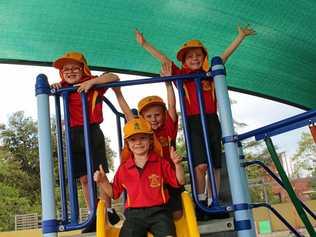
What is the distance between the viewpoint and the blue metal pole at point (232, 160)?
2.34 meters

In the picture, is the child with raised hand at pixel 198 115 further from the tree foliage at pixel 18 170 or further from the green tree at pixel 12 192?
the green tree at pixel 12 192

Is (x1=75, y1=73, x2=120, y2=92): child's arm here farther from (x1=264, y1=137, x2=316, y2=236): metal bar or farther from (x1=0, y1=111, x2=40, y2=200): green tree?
(x1=0, y1=111, x2=40, y2=200): green tree

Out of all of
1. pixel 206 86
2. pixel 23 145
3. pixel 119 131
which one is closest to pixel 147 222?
pixel 206 86

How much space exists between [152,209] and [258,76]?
3.58 meters

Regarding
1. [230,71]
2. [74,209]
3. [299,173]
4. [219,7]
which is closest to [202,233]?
[74,209]

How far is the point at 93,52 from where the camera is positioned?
193 inches

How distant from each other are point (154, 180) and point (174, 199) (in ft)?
0.66

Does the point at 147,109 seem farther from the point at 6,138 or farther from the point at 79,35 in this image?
the point at 6,138

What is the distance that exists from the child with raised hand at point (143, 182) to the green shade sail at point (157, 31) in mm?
2109

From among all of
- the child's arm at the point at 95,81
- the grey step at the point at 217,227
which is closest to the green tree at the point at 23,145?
the child's arm at the point at 95,81

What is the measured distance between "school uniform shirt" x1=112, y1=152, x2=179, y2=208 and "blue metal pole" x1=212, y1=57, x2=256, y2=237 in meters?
0.33

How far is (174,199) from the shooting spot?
2523 mm

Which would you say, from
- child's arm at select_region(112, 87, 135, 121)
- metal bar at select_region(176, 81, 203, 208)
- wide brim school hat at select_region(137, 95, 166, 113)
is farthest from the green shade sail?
metal bar at select_region(176, 81, 203, 208)

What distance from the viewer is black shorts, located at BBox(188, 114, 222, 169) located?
2.78 meters
